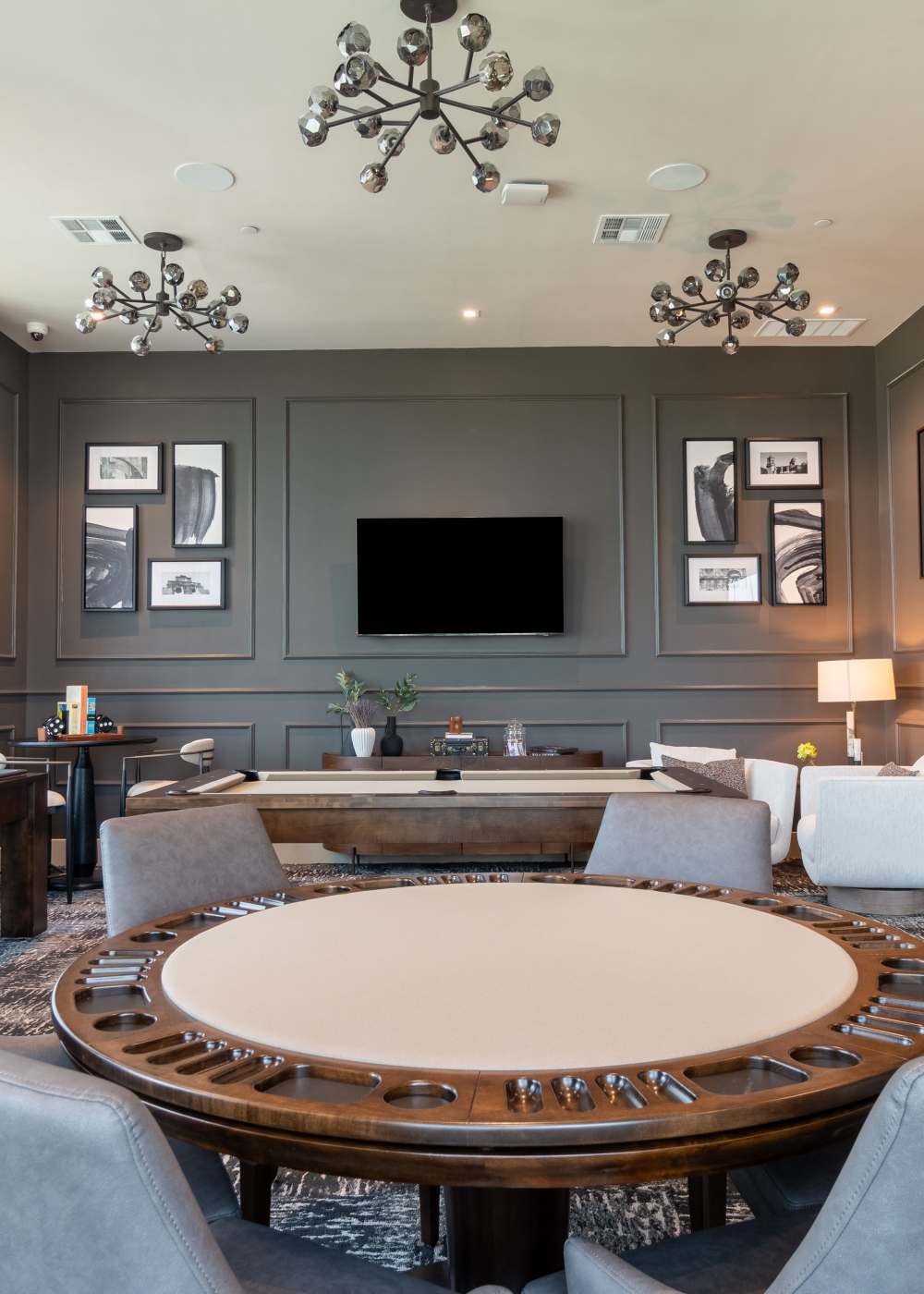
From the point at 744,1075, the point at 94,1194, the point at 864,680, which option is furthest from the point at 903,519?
the point at 94,1194

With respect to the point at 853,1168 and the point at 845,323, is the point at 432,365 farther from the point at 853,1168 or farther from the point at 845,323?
the point at 853,1168

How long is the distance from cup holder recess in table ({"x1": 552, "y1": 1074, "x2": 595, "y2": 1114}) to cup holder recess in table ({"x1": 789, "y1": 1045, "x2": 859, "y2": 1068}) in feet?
0.76

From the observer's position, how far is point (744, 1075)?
0.92 meters

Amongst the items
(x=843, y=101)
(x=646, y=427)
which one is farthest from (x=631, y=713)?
(x=843, y=101)

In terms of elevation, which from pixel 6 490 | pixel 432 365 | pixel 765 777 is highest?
pixel 432 365

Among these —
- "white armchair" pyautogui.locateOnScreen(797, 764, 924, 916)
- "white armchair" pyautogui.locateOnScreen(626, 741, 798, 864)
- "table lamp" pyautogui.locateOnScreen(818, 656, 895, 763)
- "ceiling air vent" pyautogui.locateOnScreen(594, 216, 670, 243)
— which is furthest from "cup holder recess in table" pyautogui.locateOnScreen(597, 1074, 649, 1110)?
"table lamp" pyautogui.locateOnScreen(818, 656, 895, 763)

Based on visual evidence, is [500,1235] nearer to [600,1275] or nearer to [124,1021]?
[600,1275]

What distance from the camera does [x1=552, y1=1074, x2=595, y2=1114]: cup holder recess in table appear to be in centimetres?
83

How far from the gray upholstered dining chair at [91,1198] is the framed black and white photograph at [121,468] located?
605cm

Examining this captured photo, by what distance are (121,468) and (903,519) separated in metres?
5.09

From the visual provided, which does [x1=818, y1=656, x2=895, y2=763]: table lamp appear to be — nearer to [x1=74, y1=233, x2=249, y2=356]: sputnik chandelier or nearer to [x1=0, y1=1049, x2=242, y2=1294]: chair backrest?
[x1=74, y1=233, x2=249, y2=356]: sputnik chandelier

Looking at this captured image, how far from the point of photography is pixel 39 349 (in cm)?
630

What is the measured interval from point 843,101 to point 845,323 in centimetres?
243

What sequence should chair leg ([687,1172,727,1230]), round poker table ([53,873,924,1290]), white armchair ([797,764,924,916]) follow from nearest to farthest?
round poker table ([53,873,924,1290])
chair leg ([687,1172,727,1230])
white armchair ([797,764,924,916])
